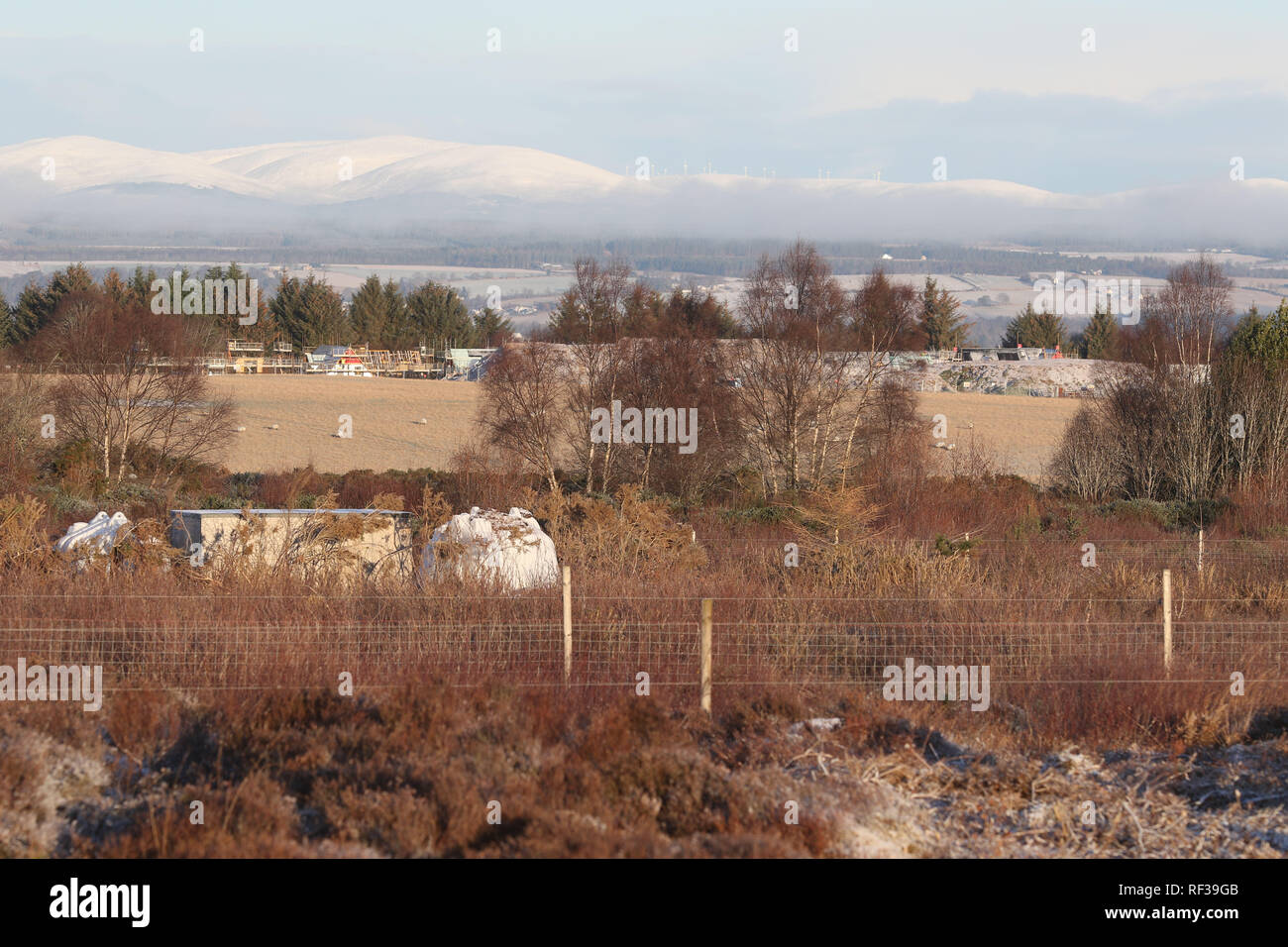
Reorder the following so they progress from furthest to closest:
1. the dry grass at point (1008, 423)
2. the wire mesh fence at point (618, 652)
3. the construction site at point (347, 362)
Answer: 1. the construction site at point (347, 362)
2. the dry grass at point (1008, 423)
3. the wire mesh fence at point (618, 652)

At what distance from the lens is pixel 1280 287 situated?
18612 cm

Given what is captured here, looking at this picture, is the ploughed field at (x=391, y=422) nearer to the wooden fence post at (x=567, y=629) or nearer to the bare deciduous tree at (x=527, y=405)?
the bare deciduous tree at (x=527, y=405)

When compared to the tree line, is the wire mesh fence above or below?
below

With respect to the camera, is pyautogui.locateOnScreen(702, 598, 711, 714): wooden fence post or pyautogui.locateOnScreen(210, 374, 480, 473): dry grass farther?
pyautogui.locateOnScreen(210, 374, 480, 473): dry grass

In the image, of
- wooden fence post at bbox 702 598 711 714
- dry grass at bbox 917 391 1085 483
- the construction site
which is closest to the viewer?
wooden fence post at bbox 702 598 711 714

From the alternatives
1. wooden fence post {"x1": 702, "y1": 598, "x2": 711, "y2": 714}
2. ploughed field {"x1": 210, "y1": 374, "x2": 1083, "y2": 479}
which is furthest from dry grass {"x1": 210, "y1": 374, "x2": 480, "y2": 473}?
wooden fence post {"x1": 702, "y1": 598, "x2": 711, "y2": 714}

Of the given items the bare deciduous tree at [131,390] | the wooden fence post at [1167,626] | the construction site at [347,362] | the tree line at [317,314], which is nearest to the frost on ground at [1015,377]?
the construction site at [347,362]

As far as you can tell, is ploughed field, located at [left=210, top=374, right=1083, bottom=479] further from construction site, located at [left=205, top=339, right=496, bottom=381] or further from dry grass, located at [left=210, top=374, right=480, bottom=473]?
construction site, located at [left=205, top=339, right=496, bottom=381]

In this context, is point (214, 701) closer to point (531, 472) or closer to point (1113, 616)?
point (1113, 616)

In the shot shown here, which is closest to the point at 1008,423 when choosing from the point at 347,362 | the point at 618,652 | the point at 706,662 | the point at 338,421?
the point at 338,421

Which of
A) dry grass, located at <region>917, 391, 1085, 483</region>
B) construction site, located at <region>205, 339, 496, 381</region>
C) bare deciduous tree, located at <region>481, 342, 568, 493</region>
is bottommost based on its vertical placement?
dry grass, located at <region>917, 391, 1085, 483</region>

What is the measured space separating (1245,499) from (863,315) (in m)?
13.7

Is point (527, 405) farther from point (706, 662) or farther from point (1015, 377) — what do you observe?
point (1015, 377)
